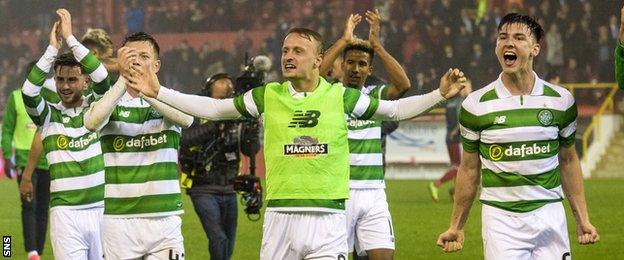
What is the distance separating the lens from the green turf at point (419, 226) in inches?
567

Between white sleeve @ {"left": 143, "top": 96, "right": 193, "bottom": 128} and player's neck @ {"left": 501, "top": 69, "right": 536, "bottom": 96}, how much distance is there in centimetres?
209

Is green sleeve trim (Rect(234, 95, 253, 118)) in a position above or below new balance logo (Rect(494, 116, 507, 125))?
above

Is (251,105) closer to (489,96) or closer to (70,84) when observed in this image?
(489,96)

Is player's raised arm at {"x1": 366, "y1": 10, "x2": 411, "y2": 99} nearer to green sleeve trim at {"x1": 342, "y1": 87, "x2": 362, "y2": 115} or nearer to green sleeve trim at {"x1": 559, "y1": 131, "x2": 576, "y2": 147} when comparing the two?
green sleeve trim at {"x1": 342, "y1": 87, "x2": 362, "y2": 115}

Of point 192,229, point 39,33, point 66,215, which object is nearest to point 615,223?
point 192,229

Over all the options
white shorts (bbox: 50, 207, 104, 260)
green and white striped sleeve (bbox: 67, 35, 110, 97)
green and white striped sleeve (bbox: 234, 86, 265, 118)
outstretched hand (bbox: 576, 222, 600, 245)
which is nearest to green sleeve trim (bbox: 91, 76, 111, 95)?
green and white striped sleeve (bbox: 67, 35, 110, 97)

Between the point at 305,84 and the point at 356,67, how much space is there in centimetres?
232

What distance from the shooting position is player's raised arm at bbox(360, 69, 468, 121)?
734cm

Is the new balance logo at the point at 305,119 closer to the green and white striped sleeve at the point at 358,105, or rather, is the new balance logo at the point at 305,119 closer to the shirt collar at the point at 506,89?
the green and white striped sleeve at the point at 358,105

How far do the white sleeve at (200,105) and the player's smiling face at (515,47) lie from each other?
1.61 m

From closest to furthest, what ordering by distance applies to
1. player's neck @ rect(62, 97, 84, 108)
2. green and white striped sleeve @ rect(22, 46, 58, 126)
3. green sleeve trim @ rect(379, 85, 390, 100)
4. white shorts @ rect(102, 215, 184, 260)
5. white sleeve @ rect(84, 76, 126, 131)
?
white sleeve @ rect(84, 76, 126, 131) → white shorts @ rect(102, 215, 184, 260) → green and white striped sleeve @ rect(22, 46, 58, 126) → player's neck @ rect(62, 97, 84, 108) → green sleeve trim @ rect(379, 85, 390, 100)

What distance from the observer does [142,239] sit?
8.27 meters

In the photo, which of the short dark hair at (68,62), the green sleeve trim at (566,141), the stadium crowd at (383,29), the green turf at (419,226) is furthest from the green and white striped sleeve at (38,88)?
the stadium crowd at (383,29)

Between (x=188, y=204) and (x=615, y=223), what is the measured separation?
6907 mm
